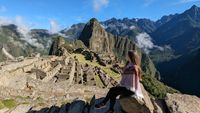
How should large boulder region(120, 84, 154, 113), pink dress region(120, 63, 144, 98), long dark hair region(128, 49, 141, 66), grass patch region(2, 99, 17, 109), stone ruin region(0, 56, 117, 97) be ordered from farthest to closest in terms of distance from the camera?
stone ruin region(0, 56, 117, 97), grass patch region(2, 99, 17, 109), large boulder region(120, 84, 154, 113), long dark hair region(128, 49, 141, 66), pink dress region(120, 63, 144, 98)

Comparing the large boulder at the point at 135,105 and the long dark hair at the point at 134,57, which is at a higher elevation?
the long dark hair at the point at 134,57

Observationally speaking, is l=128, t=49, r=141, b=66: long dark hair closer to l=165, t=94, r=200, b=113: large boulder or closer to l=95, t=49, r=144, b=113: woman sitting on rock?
l=95, t=49, r=144, b=113: woman sitting on rock

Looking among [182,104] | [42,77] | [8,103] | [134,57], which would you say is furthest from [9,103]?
[42,77]

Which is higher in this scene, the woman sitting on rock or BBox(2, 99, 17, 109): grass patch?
the woman sitting on rock

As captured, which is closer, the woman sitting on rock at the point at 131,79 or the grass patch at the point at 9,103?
the woman sitting on rock at the point at 131,79

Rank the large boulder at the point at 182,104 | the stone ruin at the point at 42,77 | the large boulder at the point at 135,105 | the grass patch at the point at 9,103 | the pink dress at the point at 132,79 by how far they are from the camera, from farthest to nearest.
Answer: the stone ruin at the point at 42,77 < the grass patch at the point at 9,103 < the large boulder at the point at 182,104 < the large boulder at the point at 135,105 < the pink dress at the point at 132,79

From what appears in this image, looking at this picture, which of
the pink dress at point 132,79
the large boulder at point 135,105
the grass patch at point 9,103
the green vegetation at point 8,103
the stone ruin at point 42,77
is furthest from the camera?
the stone ruin at point 42,77

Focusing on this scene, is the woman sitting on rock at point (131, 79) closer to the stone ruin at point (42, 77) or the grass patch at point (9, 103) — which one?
the grass patch at point (9, 103)

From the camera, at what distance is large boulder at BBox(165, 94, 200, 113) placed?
76.8ft

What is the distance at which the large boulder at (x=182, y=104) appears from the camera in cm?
2341

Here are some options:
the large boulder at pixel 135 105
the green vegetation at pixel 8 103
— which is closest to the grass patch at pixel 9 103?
the green vegetation at pixel 8 103

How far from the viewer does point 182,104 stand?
78.9ft

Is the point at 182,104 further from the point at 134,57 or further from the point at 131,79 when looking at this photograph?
the point at 134,57

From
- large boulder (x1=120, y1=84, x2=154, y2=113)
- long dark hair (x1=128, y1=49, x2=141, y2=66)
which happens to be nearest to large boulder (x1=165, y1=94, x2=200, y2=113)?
large boulder (x1=120, y1=84, x2=154, y2=113)
